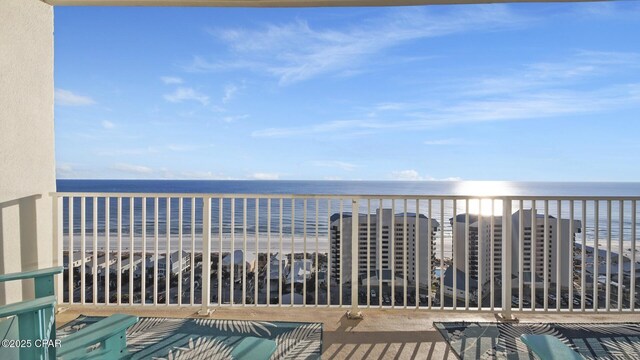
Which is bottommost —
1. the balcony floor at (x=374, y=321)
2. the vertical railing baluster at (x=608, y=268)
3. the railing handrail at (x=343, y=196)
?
the balcony floor at (x=374, y=321)

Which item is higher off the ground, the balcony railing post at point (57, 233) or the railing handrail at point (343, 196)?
the railing handrail at point (343, 196)

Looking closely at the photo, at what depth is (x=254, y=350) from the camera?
1.14m

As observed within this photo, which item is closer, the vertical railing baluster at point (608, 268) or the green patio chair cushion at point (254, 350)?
the green patio chair cushion at point (254, 350)

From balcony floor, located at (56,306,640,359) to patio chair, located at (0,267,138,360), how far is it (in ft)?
4.59

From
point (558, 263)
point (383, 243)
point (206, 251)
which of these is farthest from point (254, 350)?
point (558, 263)

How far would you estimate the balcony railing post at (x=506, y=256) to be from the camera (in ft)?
9.37

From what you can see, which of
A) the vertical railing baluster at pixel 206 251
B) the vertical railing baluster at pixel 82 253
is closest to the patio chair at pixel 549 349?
the vertical railing baluster at pixel 206 251

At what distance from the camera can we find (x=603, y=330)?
2.62 m

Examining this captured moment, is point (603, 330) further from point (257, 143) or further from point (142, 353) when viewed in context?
point (257, 143)

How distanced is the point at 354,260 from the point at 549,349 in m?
1.77

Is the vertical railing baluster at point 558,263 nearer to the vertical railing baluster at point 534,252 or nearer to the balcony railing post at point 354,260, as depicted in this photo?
the vertical railing baluster at point 534,252

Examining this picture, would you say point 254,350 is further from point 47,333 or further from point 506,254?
point 506,254

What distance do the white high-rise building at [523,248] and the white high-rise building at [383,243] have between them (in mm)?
332

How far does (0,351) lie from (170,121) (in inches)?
578
